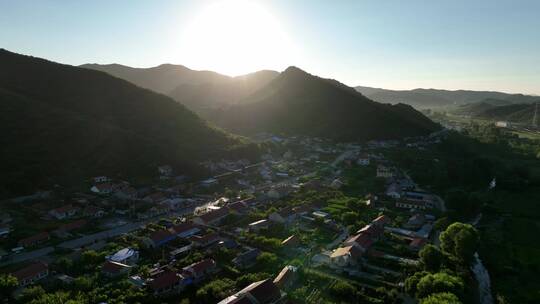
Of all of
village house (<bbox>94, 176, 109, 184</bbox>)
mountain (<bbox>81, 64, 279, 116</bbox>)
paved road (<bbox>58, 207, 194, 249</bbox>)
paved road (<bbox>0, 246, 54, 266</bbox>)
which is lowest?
paved road (<bbox>58, 207, 194, 249</bbox>)

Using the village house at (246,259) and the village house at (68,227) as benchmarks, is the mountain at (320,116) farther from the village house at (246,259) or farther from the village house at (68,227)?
the village house at (68,227)

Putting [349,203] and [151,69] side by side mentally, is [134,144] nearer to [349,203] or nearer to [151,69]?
[349,203]

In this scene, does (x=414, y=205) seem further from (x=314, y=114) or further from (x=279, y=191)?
(x=314, y=114)

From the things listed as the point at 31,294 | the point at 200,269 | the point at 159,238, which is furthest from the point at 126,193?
the point at 200,269

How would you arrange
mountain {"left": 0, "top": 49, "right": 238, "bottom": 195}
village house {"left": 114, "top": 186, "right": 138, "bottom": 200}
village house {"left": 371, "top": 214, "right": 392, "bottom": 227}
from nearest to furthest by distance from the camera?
village house {"left": 371, "top": 214, "right": 392, "bottom": 227} < village house {"left": 114, "top": 186, "right": 138, "bottom": 200} < mountain {"left": 0, "top": 49, "right": 238, "bottom": 195}

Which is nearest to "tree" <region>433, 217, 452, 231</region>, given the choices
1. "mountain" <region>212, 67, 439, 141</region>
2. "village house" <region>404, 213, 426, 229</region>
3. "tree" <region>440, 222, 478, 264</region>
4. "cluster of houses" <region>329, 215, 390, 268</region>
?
"village house" <region>404, 213, 426, 229</region>

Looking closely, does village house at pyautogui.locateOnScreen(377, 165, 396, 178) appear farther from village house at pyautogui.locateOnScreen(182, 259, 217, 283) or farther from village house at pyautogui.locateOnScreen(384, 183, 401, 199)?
village house at pyautogui.locateOnScreen(182, 259, 217, 283)

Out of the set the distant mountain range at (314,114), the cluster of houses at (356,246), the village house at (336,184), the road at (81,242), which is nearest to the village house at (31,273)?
the road at (81,242)
